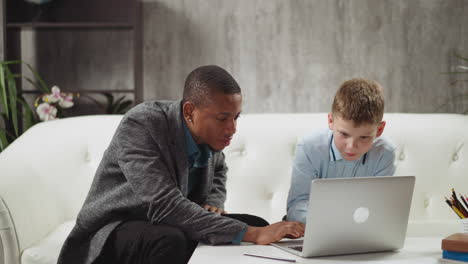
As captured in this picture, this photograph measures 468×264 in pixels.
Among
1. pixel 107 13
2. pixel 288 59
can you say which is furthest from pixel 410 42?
pixel 107 13

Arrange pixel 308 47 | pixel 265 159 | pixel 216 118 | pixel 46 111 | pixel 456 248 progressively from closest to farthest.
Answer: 1. pixel 456 248
2. pixel 216 118
3. pixel 265 159
4. pixel 46 111
5. pixel 308 47

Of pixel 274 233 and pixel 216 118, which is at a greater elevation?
pixel 216 118

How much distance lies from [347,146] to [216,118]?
44 cm

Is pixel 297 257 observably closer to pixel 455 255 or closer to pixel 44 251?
pixel 455 255

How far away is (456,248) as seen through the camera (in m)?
1.31

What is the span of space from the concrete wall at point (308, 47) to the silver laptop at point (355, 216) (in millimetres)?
1633

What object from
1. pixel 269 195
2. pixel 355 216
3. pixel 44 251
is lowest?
pixel 44 251

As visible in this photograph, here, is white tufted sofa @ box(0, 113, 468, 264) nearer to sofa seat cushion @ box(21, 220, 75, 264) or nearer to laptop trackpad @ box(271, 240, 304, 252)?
sofa seat cushion @ box(21, 220, 75, 264)

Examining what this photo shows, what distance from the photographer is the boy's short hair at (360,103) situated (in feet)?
5.82

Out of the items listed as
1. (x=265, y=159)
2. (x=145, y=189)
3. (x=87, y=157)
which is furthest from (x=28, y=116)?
(x=145, y=189)

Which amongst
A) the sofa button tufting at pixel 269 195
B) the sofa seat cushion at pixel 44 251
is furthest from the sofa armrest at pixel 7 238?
the sofa button tufting at pixel 269 195

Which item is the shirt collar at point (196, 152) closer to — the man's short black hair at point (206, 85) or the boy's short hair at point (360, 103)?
the man's short black hair at point (206, 85)

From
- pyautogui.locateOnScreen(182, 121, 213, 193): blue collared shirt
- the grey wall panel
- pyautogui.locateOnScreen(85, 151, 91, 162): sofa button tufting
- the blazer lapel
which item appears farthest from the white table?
the grey wall panel

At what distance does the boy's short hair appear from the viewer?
1.77 metres
